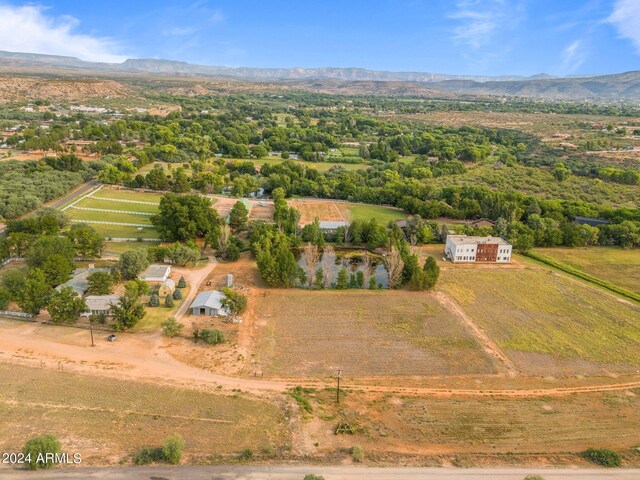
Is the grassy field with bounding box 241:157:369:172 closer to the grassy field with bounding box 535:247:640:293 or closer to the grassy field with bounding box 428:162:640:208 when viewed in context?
the grassy field with bounding box 428:162:640:208

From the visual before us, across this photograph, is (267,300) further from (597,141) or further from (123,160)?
(597,141)

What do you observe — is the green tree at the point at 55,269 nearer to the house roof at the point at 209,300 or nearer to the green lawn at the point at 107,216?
the house roof at the point at 209,300

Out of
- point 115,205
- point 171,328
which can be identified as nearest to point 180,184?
point 115,205

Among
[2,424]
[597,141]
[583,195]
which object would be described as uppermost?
[597,141]

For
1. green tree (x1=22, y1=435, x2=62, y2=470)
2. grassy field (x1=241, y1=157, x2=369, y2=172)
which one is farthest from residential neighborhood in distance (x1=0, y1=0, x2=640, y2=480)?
grassy field (x1=241, y1=157, x2=369, y2=172)

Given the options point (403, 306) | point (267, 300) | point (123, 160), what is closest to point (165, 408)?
point (267, 300)
